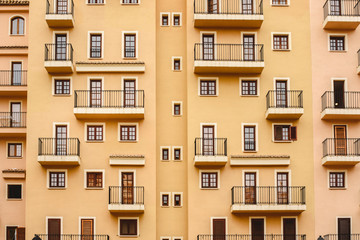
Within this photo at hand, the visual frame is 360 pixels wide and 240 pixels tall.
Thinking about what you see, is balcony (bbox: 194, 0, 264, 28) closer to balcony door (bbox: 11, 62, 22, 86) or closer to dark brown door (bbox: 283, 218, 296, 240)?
balcony door (bbox: 11, 62, 22, 86)

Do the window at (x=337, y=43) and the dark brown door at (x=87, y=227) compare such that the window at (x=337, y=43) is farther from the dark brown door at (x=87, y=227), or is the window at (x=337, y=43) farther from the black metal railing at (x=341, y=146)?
the dark brown door at (x=87, y=227)

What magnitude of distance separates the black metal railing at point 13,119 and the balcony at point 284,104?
16.8 m

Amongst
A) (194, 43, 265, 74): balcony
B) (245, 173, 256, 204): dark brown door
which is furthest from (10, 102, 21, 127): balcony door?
(245, 173, 256, 204): dark brown door

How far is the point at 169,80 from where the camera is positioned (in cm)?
4066

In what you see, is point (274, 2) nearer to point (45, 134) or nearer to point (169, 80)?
point (169, 80)

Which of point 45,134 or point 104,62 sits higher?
point 104,62

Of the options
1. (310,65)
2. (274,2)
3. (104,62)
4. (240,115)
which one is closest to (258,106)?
(240,115)

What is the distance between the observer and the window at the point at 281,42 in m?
40.8

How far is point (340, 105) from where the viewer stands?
40469mm

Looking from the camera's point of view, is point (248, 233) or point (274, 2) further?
point (274, 2)

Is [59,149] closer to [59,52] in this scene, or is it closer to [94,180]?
[94,180]

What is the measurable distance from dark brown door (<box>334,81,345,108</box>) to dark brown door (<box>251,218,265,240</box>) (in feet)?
31.2

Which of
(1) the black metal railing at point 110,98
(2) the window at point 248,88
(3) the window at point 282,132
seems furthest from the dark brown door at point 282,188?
(1) the black metal railing at point 110,98

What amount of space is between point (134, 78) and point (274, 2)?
1112cm
